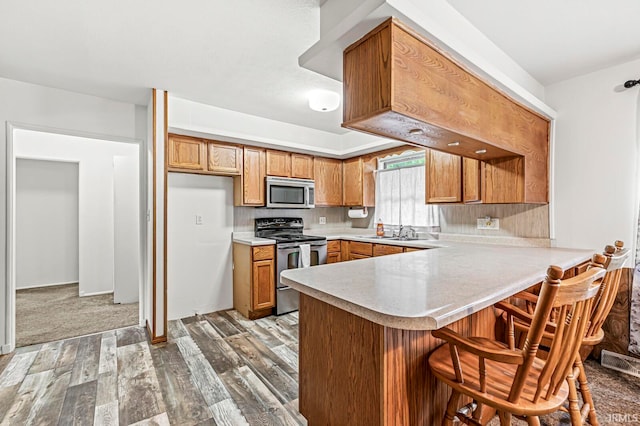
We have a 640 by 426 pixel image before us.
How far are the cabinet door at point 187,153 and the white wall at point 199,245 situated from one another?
0.96 ft

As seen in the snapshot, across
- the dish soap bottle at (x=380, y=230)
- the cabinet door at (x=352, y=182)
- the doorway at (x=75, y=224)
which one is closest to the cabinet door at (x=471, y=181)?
the dish soap bottle at (x=380, y=230)

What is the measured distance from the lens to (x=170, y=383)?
2.17 m

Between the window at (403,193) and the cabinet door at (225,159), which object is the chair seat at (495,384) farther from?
the cabinet door at (225,159)

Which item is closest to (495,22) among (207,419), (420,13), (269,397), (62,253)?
(420,13)

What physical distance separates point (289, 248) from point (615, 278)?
2.87 metres

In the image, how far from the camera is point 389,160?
4.25m

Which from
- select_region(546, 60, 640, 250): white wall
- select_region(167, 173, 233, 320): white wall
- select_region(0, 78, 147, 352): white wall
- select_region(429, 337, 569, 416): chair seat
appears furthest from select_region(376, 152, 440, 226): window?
select_region(0, 78, 147, 352): white wall

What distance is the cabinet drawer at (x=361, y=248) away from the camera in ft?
12.6

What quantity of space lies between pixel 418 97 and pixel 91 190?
5259 mm

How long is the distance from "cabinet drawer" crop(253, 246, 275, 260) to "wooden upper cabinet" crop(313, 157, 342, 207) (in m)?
1.14

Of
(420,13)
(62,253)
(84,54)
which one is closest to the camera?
(420,13)

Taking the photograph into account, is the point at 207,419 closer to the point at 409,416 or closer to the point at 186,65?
the point at 409,416

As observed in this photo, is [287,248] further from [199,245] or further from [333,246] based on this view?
[199,245]

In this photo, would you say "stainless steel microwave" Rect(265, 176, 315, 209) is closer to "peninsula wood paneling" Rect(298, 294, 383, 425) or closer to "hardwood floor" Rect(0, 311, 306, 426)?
"hardwood floor" Rect(0, 311, 306, 426)
